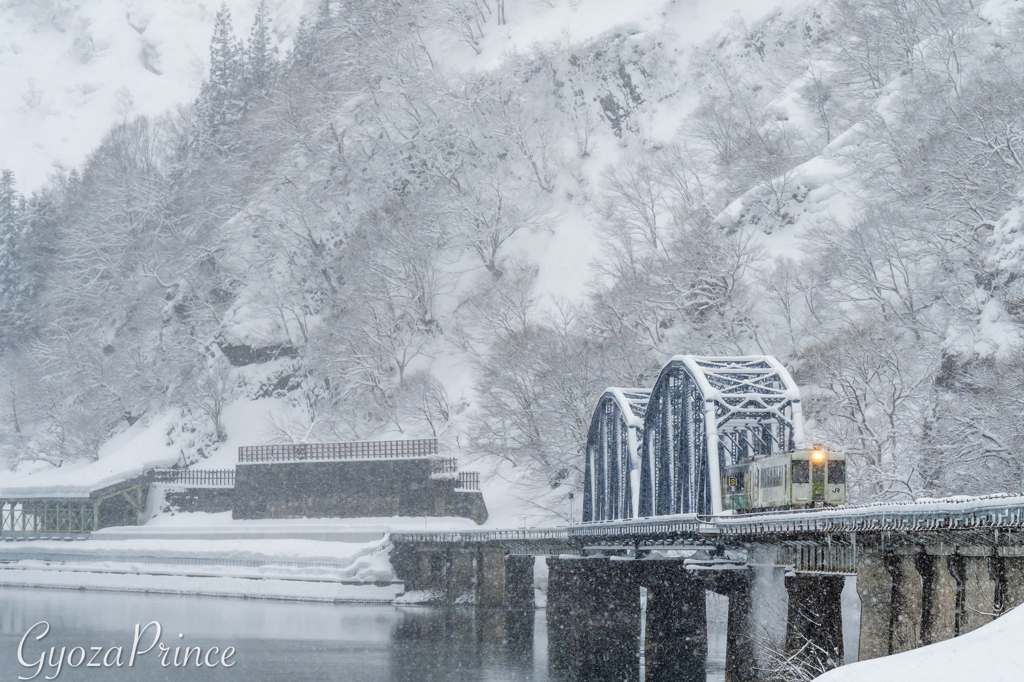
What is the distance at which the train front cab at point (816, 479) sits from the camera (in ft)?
115

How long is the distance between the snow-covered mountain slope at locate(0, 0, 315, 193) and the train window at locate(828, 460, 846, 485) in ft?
387

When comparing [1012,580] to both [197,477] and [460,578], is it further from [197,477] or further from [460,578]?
[197,477]

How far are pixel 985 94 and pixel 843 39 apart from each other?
63.8 feet

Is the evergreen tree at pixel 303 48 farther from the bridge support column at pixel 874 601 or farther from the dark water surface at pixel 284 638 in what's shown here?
the bridge support column at pixel 874 601

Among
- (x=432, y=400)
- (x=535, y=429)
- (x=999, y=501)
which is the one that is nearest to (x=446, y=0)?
(x=432, y=400)

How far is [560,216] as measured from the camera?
271ft

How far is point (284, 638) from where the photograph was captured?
4616 centimetres

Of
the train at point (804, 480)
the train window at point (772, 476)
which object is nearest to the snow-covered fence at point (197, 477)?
the train window at point (772, 476)

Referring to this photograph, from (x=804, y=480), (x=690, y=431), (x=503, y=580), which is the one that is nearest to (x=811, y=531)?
(x=804, y=480)

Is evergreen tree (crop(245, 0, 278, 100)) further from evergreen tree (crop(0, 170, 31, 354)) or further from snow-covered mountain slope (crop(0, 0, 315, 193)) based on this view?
snow-covered mountain slope (crop(0, 0, 315, 193))

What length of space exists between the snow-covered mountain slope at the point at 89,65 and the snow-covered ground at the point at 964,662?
13440 cm

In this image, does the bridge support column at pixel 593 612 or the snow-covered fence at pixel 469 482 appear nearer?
the bridge support column at pixel 593 612

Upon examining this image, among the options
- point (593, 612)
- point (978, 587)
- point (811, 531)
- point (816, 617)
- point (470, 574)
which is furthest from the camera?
point (470, 574)

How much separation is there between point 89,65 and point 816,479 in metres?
150
